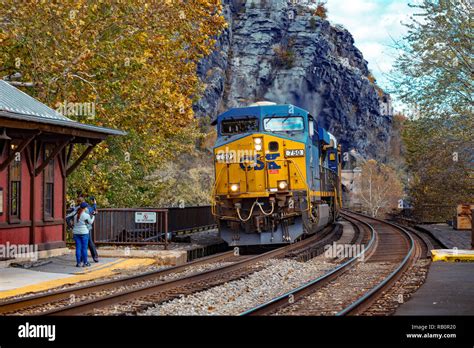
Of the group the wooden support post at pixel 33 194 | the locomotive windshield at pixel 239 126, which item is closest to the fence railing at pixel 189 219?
the locomotive windshield at pixel 239 126

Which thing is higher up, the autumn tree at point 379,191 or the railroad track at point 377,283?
the autumn tree at point 379,191

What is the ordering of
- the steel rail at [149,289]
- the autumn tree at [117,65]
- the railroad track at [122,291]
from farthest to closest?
1. the autumn tree at [117,65]
2. the railroad track at [122,291]
3. the steel rail at [149,289]

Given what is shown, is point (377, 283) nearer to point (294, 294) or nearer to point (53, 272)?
point (294, 294)

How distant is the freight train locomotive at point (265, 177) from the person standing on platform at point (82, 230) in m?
5.02

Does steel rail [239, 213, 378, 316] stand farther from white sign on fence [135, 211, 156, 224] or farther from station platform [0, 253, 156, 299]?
white sign on fence [135, 211, 156, 224]

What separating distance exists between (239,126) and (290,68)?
306ft

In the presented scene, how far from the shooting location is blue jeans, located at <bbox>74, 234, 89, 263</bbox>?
14.5 metres

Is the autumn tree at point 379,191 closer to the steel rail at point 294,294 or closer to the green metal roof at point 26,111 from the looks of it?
the green metal roof at point 26,111

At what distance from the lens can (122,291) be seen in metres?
11.5

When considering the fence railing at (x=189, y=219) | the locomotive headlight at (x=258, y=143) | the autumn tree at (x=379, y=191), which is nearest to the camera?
the locomotive headlight at (x=258, y=143)

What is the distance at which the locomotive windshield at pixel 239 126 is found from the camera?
19109 mm

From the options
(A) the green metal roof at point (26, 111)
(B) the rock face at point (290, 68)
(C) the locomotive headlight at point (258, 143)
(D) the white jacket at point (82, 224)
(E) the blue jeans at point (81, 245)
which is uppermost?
(B) the rock face at point (290, 68)
